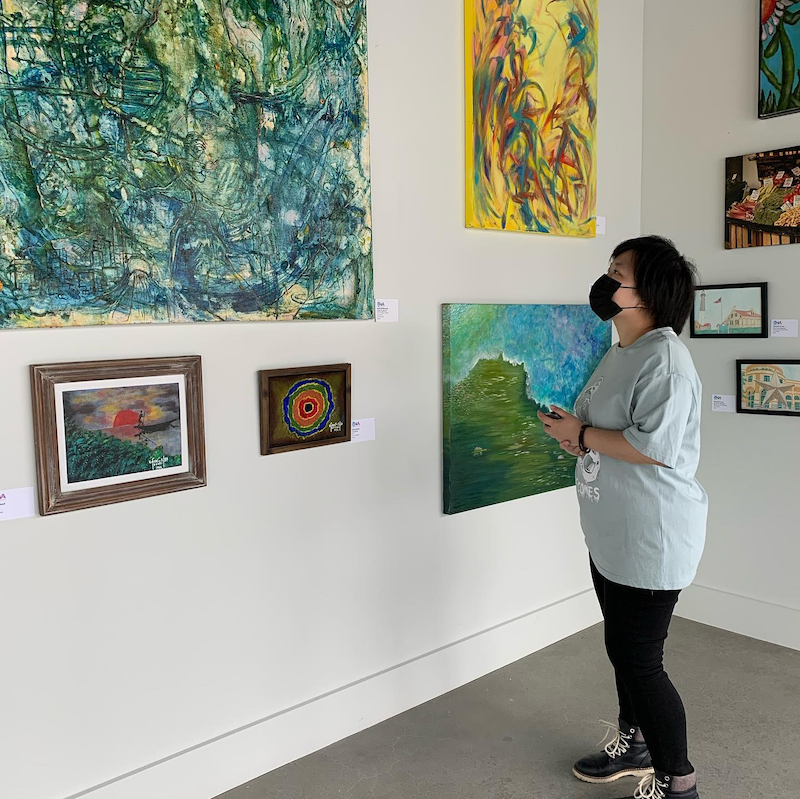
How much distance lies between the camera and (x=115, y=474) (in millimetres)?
2152

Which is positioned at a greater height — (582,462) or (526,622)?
(582,462)

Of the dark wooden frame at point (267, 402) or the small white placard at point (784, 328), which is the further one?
the small white placard at point (784, 328)

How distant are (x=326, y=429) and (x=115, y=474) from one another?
2.44ft

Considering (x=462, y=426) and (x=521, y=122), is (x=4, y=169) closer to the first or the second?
(x=462, y=426)

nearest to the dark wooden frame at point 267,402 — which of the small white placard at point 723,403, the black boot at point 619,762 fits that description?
the black boot at point 619,762

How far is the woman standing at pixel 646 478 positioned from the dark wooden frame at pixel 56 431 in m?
1.10

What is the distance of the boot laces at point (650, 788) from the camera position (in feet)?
7.20

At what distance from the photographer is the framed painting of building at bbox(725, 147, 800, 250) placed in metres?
3.36

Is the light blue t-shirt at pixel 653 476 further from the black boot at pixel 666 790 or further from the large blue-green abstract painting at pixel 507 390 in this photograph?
the large blue-green abstract painting at pixel 507 390

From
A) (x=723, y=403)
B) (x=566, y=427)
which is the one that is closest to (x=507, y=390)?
(x=566, y=427)

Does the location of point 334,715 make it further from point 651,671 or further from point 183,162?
point 183,162

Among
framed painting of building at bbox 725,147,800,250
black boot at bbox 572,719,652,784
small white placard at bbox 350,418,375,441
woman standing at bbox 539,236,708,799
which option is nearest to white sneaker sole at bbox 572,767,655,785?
black boot at bbox 572,719,652,784

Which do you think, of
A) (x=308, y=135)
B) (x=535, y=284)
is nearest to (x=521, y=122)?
(x=535, y=284)

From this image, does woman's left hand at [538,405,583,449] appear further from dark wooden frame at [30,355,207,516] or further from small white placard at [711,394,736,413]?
small white placard at [711,394,736,413]
